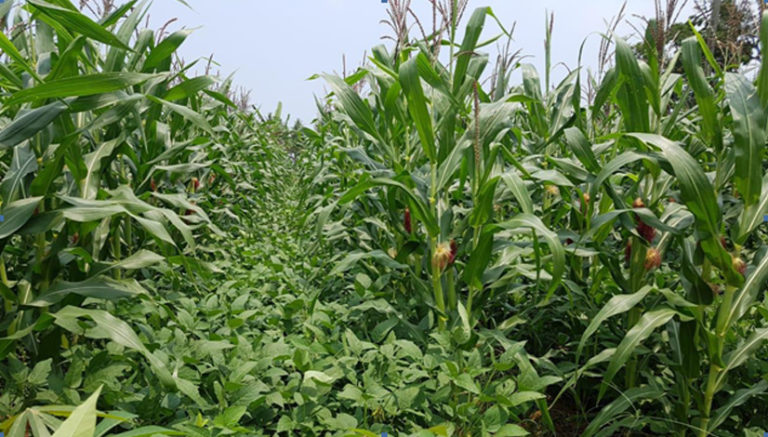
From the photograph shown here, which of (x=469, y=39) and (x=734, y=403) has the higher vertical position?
(x=469, y=39)

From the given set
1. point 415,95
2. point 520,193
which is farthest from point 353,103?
point 520,193

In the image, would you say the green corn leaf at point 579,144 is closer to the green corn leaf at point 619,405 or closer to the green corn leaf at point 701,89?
the green corn leaf at point 701,89

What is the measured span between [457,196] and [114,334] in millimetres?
1336

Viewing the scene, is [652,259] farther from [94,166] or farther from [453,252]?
[94,166]

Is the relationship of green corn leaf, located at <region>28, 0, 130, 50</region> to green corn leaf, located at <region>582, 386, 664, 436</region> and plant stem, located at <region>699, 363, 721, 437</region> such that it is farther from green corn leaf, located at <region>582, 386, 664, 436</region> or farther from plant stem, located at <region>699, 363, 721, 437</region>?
plant stem, located at <region>699, 363, 721, 437</region>

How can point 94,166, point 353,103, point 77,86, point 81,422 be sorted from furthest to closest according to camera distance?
point 353,103, point 94,166, point 77,86, point 81,422

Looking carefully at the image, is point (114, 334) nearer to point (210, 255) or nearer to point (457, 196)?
point (457, 196)

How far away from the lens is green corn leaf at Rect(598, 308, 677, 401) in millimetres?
1456

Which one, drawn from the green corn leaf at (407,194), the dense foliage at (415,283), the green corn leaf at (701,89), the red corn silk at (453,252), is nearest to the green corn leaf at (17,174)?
the dense foliage at (415,283)

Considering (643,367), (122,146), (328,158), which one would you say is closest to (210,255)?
(328,158)

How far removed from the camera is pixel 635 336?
4.91ft

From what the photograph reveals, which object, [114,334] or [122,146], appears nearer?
[114,334]

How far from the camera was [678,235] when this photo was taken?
5.32 ft

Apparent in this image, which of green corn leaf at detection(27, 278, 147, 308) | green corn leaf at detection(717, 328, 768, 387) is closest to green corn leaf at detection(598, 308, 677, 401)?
green corn leaf at detection(717, 328, 768, 387)
